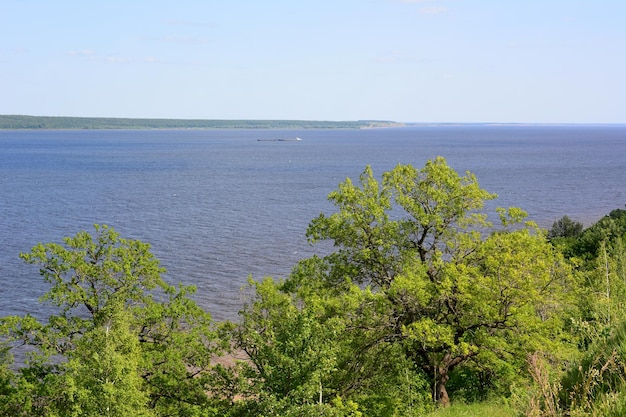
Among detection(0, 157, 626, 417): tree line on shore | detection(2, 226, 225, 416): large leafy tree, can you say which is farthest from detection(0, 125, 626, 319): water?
detection(0, 157, 626, 417): tree line on shore

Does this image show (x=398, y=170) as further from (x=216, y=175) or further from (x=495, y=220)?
(x=216, y=175)

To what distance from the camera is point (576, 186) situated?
379 feet

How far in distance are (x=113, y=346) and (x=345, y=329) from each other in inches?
308

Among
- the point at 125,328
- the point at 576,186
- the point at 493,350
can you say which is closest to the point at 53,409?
the point at 125,328

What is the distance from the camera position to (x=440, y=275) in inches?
901

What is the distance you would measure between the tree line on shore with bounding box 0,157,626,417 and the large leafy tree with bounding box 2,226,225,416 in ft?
0.18

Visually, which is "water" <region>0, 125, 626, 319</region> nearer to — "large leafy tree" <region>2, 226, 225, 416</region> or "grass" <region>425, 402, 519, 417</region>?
"large leafy tree" <region>2, 226, 225, 416</region>

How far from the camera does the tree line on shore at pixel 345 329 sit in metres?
17.1

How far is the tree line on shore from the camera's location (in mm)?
17078

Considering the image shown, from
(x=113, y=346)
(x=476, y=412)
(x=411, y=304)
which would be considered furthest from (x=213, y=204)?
(x=476, y=412)

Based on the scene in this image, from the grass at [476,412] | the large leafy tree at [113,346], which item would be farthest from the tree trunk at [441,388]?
the large leafy tree at [113,346]

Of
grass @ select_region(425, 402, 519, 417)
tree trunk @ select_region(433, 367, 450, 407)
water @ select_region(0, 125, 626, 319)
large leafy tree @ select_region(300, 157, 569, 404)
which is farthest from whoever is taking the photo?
water @ select_region(0, 125, 626, 319)

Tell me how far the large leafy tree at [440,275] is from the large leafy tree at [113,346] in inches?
224

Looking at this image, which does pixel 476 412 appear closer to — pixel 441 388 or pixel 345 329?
pixel 345 329
